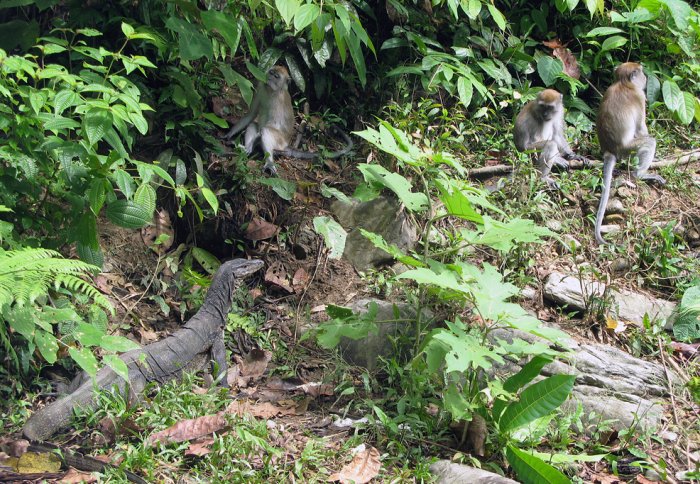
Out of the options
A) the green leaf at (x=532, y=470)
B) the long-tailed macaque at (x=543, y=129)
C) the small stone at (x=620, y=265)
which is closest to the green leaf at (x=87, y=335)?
the green leaf at (x=532, y=470)

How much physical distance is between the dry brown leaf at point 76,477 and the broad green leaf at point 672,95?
6.95 metres

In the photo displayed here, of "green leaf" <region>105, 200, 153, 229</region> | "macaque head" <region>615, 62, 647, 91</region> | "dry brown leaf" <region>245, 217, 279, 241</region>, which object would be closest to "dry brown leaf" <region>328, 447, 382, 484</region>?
"green leaf" <region>105, 200, 153, 229</region>

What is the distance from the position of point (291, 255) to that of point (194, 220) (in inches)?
37.9

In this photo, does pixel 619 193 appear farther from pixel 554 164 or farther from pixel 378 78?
pixel 378 78

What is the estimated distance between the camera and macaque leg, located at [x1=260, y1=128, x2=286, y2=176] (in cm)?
706

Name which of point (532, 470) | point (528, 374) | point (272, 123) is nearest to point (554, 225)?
point (528, 374)

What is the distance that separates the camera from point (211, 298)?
5.92 meters

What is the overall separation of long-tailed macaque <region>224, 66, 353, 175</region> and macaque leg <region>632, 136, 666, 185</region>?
3.04 meters

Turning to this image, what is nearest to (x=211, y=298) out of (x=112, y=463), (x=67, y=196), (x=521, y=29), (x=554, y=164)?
(x=67, y=196)

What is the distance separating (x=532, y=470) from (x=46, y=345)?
2781 mm

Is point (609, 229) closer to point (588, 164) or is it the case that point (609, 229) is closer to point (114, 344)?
point (588, 164)

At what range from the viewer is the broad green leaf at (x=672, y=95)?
7.79 m

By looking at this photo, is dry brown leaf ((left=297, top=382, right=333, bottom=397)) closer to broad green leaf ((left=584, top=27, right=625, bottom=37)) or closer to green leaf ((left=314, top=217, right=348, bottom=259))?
green leaf ((left=314, top=217, right=348, bottom=259))

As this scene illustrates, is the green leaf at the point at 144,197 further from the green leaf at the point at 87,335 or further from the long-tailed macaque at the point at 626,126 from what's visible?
the long-tailed macaque at the point at 626,126
